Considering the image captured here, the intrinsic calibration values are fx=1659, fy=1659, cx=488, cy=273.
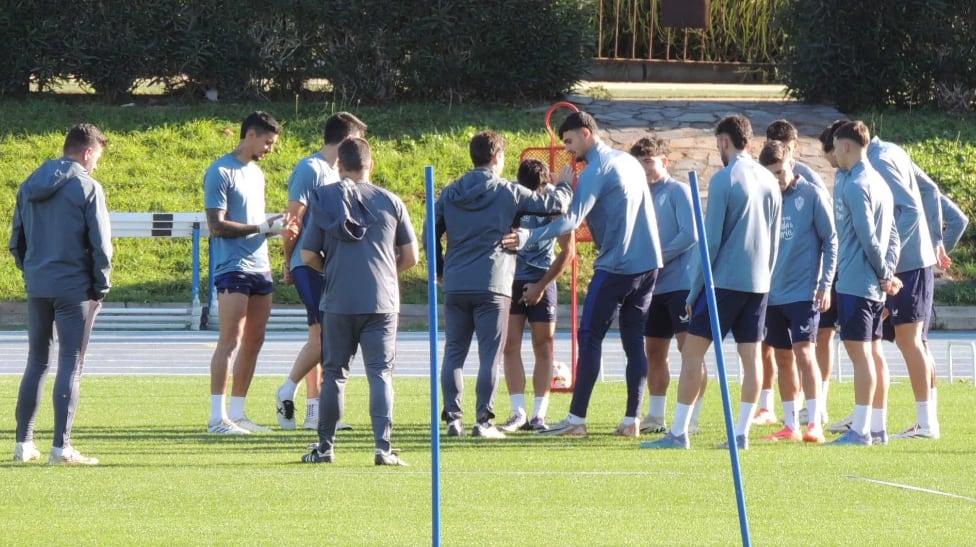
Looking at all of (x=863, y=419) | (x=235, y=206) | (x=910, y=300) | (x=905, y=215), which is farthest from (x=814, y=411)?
(x=235, y=206)

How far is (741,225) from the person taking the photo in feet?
33.0

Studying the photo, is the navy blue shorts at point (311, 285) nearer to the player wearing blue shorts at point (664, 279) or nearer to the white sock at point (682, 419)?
the player wearing blue shorts at point (664, 279)

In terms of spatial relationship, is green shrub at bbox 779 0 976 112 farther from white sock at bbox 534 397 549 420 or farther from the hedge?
white sock at bbox 534 397 549 420

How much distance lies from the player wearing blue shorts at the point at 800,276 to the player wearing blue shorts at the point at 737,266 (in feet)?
1.89

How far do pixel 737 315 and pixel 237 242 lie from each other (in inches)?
130

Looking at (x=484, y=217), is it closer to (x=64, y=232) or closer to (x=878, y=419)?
(x=64, y=232)

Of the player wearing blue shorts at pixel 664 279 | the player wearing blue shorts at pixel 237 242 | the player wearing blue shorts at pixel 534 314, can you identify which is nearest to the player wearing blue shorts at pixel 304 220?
the player wearing blue shorts at pixel 237 242

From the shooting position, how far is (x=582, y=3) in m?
28.0

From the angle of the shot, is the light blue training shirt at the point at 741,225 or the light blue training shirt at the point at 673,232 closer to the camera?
the light blue training shirt at the point at 741,225

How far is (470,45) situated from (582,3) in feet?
7.54

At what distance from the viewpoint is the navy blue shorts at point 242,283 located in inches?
429

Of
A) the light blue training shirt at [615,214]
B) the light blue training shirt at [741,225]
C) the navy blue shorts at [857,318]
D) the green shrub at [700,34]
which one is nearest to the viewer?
the light blue training shirt at [741,225]

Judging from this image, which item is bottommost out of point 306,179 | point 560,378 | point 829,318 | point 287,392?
point 560,378

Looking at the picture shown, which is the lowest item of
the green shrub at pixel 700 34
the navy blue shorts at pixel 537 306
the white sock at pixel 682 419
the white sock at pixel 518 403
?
the white sock at pixel 518 403
